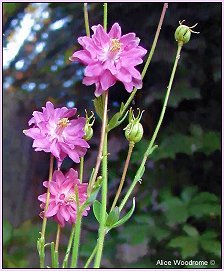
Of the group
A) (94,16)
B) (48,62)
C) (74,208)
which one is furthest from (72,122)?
(48,62)

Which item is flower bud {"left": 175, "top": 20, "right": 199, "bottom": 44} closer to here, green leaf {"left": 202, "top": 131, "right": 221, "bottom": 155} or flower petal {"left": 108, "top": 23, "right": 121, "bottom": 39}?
flower petal {"left": 108, "top": 23, "right": 121, "bottom": 39}

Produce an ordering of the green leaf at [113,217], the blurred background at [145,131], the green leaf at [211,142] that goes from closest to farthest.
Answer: the green leaf at [113,217], the blurred background at [145,131], the green leaf at [211,142]

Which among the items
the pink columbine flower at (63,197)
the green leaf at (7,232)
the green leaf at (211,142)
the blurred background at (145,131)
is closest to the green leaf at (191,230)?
the blurred background at (145,131)

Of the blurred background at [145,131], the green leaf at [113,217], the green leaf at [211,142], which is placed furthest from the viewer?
the green leaf at [211,142]

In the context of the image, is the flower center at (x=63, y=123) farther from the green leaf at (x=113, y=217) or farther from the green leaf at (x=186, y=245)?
the green leaf at (x=186, y=245)

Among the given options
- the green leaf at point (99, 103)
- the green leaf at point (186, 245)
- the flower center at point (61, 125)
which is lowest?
the green leaf at point (186, 245)

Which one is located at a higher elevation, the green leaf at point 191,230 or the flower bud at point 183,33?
the flower bud at point 183,33

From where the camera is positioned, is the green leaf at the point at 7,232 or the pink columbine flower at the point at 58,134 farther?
the green leaf at the point at 7,232

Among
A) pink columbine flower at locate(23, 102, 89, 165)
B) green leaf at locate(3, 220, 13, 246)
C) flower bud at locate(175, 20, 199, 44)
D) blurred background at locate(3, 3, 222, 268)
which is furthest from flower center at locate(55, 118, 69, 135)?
green leaf at locate(3, 220, 13, 246)
